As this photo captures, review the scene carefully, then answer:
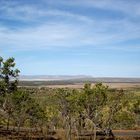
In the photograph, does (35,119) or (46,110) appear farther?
(46,110)

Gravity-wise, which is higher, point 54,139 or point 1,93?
point 1,93

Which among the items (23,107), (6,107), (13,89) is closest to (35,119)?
(23,107)

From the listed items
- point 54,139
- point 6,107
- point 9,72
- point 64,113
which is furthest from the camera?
point 6,107

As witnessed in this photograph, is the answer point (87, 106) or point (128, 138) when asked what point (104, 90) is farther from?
point (128, 138)

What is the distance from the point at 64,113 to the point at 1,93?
387 inches

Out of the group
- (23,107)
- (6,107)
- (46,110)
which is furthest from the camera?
(46,110)

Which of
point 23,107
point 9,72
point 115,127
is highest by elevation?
point 9,72

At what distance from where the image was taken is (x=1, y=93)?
41031mm

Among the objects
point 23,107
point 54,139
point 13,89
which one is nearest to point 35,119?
point 23,107

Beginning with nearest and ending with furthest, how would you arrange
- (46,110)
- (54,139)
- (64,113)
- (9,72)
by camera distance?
(64,113), (9,72), (54,139), (46,110)

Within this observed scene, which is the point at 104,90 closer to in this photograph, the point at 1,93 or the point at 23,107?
the point at 23,107

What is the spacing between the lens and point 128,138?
5059 cm

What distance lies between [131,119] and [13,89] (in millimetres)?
40984

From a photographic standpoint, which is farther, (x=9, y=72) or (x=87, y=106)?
(x=87, y=106)
